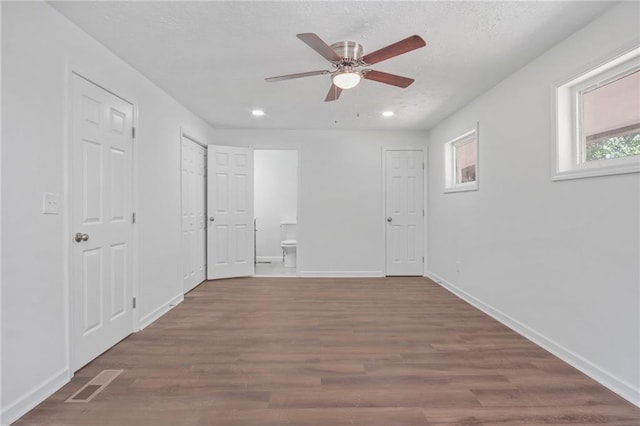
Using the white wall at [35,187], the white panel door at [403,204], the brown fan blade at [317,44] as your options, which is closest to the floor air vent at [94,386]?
the white wall at [35,187]

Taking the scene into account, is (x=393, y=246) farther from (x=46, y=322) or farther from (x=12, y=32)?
(x=12, y=32)

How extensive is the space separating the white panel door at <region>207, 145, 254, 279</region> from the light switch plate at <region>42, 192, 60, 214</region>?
103 inches

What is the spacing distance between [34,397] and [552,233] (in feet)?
11.7

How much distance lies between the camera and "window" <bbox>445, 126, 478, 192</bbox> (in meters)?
3.71

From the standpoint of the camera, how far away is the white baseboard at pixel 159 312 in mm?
2830

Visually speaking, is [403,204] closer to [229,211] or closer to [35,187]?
[229,211]

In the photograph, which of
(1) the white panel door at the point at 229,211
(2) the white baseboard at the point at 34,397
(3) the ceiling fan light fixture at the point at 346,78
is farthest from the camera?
(1) the white panel door at the point at 229,211

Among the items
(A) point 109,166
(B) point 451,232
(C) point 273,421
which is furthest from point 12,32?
(B) point 451,232

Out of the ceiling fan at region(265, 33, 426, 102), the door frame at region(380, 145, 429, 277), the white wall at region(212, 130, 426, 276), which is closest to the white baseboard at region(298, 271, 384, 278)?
the white wall at region(212, 130, 426, 276)

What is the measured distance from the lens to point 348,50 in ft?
7.26

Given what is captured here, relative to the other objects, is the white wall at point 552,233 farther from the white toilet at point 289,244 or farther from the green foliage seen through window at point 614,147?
the white toilet at point 289,244

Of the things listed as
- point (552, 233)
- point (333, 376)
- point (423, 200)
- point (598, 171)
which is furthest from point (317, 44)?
point (423, 200)

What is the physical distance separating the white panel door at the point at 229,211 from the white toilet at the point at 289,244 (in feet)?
2.91

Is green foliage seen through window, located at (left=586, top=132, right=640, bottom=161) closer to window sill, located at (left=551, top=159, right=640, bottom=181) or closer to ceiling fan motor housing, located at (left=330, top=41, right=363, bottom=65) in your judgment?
window sill, located at (left=551, top=159, right=640, bottom=181)
